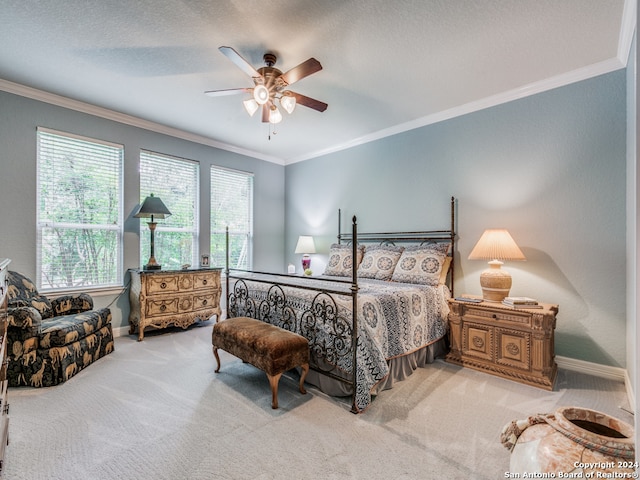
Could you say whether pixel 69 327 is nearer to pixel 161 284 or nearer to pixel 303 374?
pixel 161 284

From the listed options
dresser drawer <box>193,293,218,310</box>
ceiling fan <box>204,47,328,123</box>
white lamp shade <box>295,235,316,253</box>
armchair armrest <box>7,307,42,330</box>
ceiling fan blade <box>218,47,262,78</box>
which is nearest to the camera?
ceiling fan blade <box>218,47,262,78</box>

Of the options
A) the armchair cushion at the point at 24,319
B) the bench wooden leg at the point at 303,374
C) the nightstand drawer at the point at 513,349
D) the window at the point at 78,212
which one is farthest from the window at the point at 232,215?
the nightstand drawer at the point at 513,349

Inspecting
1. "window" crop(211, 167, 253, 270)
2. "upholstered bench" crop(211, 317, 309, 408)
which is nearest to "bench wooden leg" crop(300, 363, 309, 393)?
"upholstered bench" crop(211, 317, 309, 408)

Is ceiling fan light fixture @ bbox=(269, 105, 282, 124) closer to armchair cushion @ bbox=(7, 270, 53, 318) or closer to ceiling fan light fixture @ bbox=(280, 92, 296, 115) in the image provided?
ceiling fan light fixture @ bbox=(280, 92, 296, 115)

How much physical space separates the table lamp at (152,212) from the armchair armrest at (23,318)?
1485mm

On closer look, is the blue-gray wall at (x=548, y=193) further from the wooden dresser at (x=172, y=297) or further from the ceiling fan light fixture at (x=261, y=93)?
the wooden dresser at (x=172, y=297)

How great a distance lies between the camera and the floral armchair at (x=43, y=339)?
243 centimetres

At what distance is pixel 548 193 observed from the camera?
3004mm

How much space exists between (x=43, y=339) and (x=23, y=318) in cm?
24

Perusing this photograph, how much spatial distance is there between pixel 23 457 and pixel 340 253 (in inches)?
136

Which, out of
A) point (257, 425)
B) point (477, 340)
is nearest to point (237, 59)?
point (257, 425)

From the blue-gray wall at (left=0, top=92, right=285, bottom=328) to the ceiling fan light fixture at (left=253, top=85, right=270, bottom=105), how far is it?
8.42 feet

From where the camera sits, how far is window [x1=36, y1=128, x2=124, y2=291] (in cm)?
341

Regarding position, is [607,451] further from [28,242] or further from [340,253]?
[28,242]
